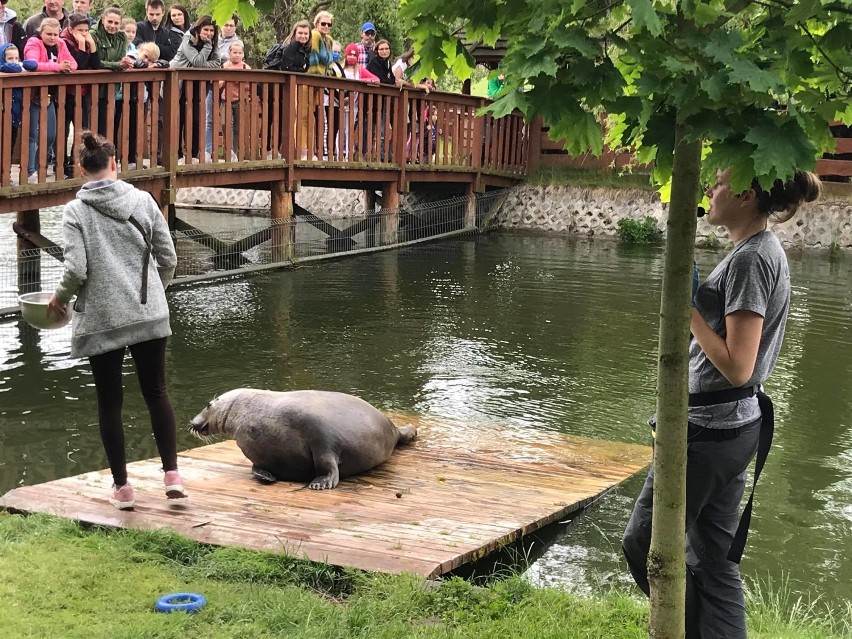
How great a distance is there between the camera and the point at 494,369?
9453 mm

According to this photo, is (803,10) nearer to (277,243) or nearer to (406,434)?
(406,434)

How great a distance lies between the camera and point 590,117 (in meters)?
2.83

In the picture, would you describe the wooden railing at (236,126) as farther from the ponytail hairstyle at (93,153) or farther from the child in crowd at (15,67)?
the ponytail hairstyle at (93,153)

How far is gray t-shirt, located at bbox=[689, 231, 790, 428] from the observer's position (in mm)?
3268

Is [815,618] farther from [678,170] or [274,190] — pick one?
[274,190]

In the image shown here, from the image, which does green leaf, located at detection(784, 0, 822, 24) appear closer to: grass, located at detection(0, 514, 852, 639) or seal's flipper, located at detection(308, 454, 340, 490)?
grass, located at detection(0, 514, 852, 639)

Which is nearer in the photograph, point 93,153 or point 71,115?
point 93,153

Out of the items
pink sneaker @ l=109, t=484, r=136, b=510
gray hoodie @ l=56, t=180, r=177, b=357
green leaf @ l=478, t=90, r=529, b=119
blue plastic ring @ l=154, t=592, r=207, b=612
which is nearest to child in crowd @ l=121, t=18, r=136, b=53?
gray hoodie @ l=56, t=180, r=177, b=357

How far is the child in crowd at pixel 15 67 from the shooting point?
32.6 ft

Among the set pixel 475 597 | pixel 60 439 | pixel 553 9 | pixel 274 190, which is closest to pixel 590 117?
pixel 553 9

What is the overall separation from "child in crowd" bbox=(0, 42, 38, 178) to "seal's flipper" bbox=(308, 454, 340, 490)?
18.8 feet

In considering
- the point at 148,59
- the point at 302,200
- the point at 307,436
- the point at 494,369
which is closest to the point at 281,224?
the point at 148,59

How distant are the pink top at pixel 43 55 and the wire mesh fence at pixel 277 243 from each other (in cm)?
178

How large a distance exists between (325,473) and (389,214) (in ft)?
37.4
